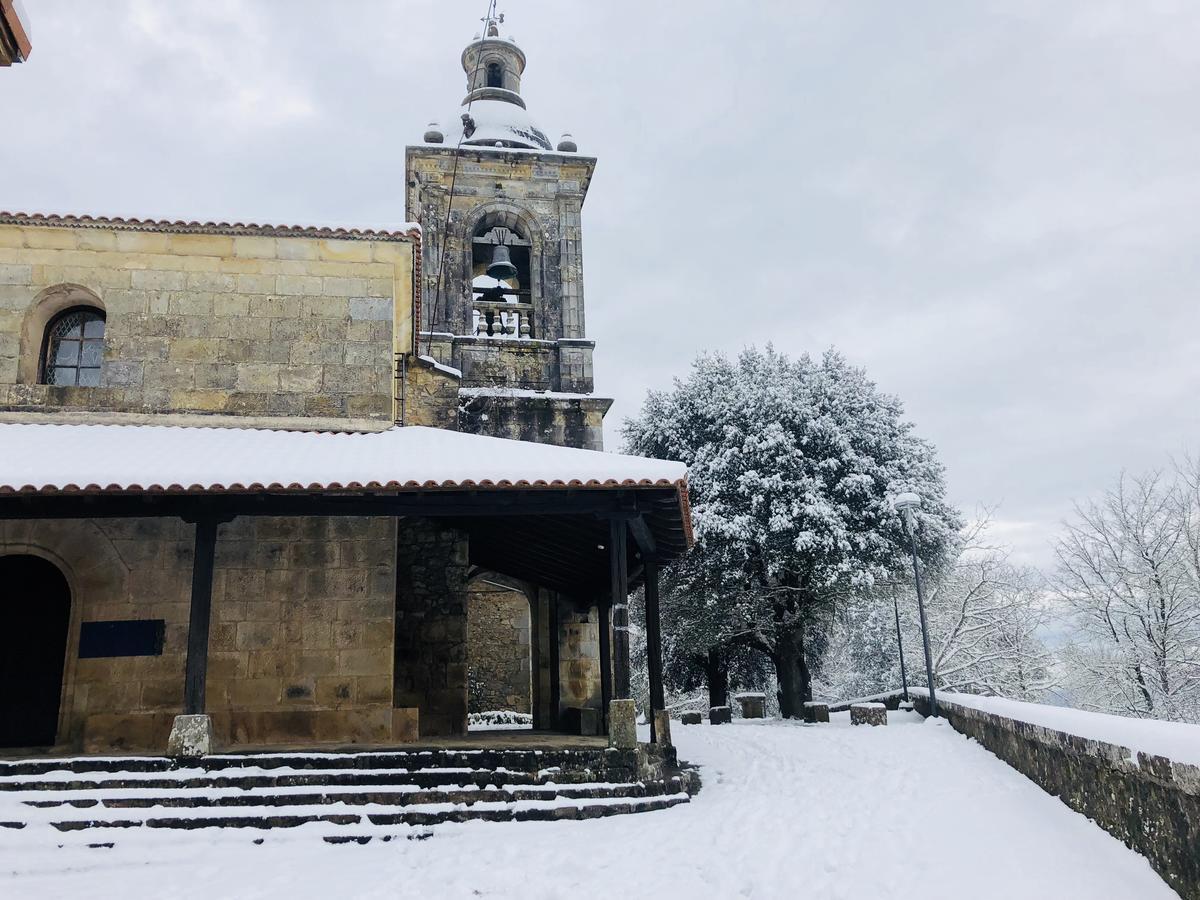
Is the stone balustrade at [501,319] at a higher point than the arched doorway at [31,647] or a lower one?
higher

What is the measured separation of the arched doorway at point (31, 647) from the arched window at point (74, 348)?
2.69 meters

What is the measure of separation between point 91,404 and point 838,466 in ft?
48.4

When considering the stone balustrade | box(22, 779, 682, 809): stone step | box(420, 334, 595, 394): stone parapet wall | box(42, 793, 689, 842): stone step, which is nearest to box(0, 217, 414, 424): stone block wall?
box(22, 779, 682, 809): stone step

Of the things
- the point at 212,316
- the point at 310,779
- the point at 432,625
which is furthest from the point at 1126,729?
the point at 212,316

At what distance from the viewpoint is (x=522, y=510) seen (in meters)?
8.70

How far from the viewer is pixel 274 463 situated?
342 inches

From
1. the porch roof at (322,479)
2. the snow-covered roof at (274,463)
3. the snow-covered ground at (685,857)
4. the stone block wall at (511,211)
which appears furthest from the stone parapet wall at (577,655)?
the snow-covered ground at (685,857)

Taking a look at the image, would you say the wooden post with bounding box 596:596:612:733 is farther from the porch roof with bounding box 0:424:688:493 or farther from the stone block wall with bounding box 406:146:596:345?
the stone block wall with bounding box 406:146:596:345

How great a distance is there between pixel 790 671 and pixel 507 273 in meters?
11.0

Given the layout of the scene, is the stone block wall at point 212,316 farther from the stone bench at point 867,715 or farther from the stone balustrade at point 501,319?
the stone bench at point 867,715

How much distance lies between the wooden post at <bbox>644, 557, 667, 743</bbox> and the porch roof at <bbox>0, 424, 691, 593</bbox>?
49cm

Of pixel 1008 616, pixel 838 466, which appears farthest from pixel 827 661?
pixel 838 466

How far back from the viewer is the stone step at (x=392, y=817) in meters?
6.82

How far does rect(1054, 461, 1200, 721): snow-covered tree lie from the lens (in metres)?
21.2
